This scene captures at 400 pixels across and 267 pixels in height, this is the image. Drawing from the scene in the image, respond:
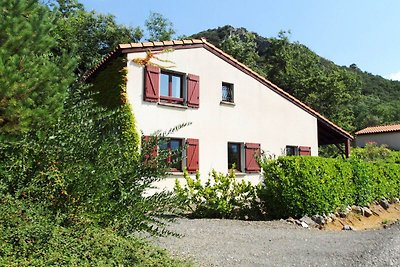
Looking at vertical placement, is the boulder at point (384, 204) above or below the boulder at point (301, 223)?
above

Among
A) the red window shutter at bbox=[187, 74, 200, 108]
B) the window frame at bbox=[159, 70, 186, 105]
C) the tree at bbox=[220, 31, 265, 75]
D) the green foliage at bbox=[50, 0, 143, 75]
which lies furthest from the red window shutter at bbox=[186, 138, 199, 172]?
the tree at bbox=[220, 31, 265, 75]

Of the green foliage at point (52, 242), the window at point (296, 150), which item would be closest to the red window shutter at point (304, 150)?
the window at point (296, 150)

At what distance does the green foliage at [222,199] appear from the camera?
10.2m

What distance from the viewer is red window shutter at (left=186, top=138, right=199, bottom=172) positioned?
13.8 m

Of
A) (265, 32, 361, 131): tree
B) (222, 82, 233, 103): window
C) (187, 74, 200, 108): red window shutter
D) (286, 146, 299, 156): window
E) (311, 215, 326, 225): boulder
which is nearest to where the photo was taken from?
(311, 215, 326, 225): boulder

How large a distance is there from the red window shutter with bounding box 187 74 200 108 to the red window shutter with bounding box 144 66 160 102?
133 centimetres

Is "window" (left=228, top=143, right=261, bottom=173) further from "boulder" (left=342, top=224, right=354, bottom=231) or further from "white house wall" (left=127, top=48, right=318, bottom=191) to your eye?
"boulder" (left=342, top=224, right=354, bottom=231)

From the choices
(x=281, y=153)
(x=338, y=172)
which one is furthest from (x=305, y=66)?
(x=338, y=172)

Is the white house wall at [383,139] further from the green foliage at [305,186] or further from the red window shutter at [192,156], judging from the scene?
the red window shutter at [192,156]

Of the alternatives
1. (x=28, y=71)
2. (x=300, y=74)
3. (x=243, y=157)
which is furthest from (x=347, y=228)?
(x=300, y=74)

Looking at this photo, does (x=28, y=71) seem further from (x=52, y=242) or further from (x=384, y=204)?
(x=384, y=204)

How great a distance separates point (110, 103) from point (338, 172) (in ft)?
25.0

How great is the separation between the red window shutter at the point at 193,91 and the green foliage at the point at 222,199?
171 inches

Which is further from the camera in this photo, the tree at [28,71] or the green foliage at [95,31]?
the green foliage at [95,31]
